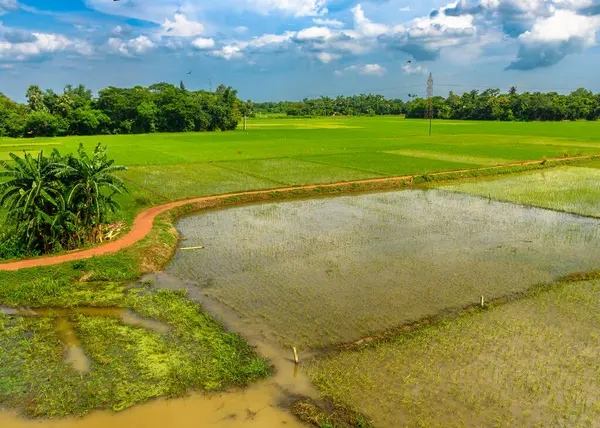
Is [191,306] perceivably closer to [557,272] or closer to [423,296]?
[423,296]

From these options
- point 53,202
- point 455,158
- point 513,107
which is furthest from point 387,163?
point 513,107

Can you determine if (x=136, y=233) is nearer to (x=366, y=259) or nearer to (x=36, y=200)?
(x=36, y=200)

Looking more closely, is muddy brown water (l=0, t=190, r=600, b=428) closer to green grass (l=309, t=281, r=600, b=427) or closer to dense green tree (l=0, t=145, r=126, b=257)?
green grass (l=309, t=281, r=600, b=427)

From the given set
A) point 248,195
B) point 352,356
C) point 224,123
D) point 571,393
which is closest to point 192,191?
point 248,195

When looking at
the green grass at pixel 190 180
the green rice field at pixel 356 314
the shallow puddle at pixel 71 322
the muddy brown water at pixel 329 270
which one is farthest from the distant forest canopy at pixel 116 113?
the shallow puddle at pixel 71 322

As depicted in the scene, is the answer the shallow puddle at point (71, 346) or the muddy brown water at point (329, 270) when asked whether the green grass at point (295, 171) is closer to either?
the muddy brown water at point (329, 270)

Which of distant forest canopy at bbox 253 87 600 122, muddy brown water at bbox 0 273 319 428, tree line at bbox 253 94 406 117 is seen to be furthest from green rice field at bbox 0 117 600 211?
tree line at bbox 253 94 406 117
